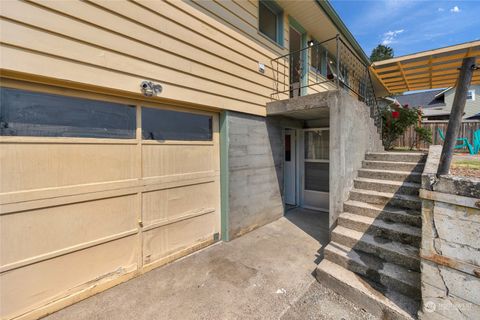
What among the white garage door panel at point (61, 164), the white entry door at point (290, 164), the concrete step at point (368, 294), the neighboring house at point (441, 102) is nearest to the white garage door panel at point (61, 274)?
the white garage door panel at point (61, 164)

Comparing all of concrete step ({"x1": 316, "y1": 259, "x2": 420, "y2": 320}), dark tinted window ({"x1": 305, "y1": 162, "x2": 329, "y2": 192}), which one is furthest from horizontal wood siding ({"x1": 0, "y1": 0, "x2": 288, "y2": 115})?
concrete step ({"x1": 316, "y1": 259, "x2": 420, "y2": 320})

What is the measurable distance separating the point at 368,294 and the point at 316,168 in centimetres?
358

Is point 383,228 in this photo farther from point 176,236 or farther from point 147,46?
point 147,46

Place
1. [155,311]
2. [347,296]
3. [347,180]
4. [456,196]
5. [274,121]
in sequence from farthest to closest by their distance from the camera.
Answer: [274,121]
[347,180]
[347,296]
[155,311]
[456,196]

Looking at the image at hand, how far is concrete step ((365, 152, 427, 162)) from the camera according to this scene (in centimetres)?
370

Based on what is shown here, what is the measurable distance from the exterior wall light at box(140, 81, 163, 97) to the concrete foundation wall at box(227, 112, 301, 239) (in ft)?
4.24

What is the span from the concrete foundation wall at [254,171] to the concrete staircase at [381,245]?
5.34 feet

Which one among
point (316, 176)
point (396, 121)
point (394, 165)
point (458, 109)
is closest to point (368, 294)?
point (458, 109)

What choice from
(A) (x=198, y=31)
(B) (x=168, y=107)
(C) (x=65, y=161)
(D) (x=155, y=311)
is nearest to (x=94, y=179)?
(C) (x=65, y=161)

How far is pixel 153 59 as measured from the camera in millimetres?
2648

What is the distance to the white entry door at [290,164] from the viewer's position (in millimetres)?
5754

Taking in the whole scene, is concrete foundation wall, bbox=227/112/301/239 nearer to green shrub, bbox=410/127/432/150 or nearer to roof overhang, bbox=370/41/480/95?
roof overhang, bbox=370/41/480/95

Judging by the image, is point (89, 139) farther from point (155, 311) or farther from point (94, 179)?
point (155, 311)

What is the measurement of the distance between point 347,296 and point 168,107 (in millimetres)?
3414
